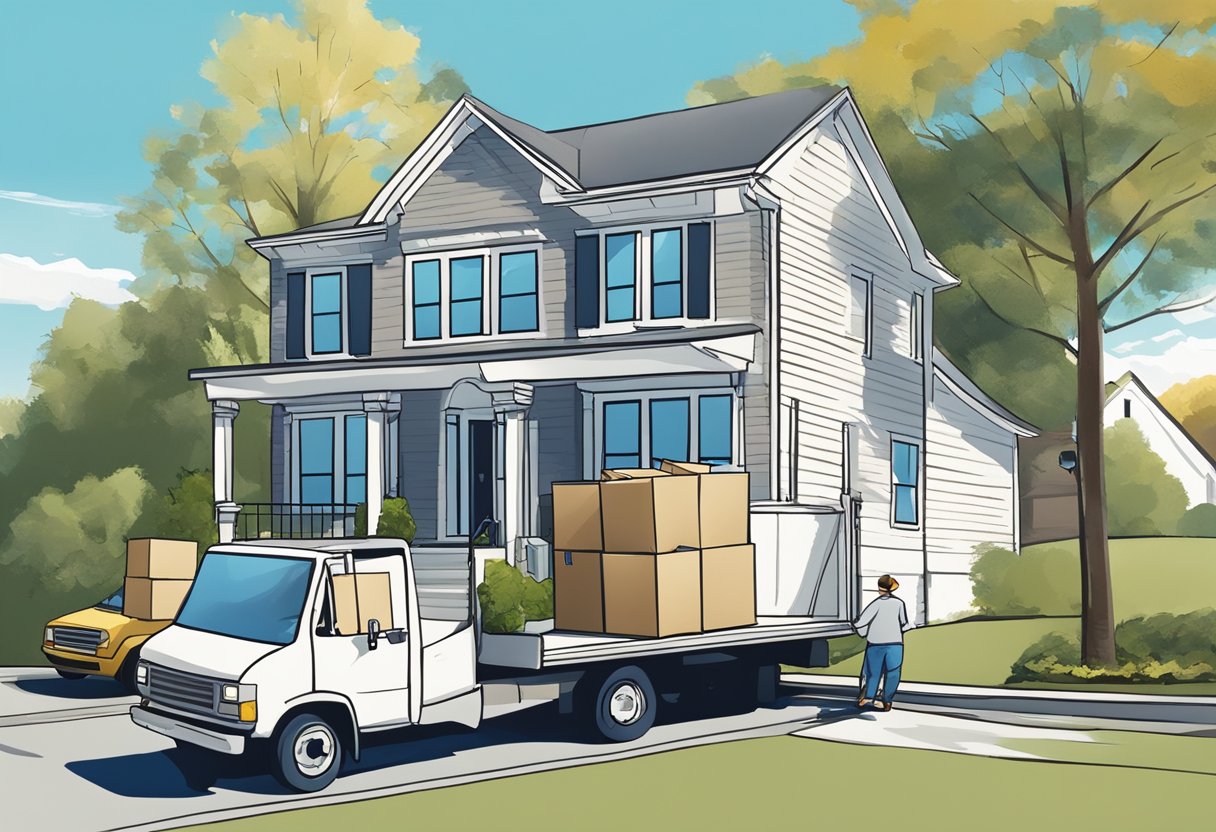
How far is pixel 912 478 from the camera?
91.6 feet

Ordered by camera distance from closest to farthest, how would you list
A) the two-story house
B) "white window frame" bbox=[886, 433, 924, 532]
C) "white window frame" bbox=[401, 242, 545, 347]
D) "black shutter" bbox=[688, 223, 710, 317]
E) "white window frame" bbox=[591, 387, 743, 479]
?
"white window frame" bbox=[591, 387, 743, 479]
the two-story house
"black shutter" bbox=[688, 223, 710, 317]
"white window frame" bbox=[401, 242, 545, 347]
"white window frame" bbox=[886, 433, 924, 532]

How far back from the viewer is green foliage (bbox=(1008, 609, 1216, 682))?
65.0ft

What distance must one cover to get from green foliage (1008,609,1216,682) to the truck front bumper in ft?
40.5

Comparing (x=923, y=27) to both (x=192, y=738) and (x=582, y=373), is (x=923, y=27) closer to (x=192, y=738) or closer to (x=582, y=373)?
(x=582, y=373)

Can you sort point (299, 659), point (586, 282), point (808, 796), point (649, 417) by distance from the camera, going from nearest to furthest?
point (808, 796) < point (299, 659) < point (649, 417) < point (586, 282)

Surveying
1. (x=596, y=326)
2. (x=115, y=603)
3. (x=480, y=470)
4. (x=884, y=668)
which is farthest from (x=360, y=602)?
(x=480, y=470)

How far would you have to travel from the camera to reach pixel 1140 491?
4678cm

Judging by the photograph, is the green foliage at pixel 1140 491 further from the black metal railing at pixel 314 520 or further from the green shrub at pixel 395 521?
the green shrub at pixel 395 521

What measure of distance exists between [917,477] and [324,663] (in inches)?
718

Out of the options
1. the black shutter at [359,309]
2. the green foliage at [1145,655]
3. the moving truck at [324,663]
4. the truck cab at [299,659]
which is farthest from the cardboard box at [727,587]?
the black shutter at [359,309]

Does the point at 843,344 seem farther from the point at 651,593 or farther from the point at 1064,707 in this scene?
the point at 651,593

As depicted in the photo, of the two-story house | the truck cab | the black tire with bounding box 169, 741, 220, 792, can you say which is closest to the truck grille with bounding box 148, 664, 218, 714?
the truck cab

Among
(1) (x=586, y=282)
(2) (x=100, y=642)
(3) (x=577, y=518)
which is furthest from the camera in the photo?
(1) (x=586, y=282)

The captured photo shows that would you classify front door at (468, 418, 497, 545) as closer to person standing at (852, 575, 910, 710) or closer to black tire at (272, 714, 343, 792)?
person standing at (852, 575, 910, 710)
